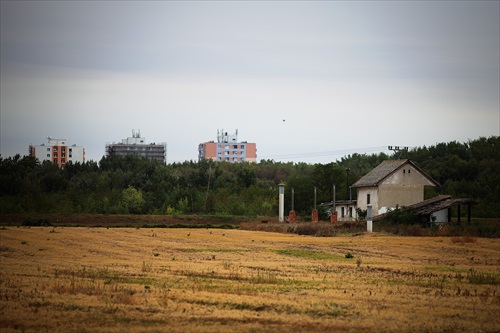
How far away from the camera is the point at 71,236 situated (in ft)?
143

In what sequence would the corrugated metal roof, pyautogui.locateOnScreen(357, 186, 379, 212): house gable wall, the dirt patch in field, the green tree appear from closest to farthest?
the corrugated metal roof
the dirt patch in field
pyautogui.locateOnScreen(357, 186, 379, 212): house gable wall
the green tree

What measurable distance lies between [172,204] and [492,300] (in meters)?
76.7

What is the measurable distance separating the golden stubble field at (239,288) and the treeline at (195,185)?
4859 cm

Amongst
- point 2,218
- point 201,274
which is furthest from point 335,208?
point 201,274

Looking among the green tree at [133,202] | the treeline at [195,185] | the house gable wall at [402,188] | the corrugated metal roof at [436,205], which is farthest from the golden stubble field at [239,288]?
the green tree at [133,202]

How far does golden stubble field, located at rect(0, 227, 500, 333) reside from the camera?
57.2 ft

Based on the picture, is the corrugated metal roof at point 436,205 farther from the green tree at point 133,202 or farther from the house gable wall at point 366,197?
the green tree at point 133,202

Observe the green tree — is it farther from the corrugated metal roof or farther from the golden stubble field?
the golden stubble field

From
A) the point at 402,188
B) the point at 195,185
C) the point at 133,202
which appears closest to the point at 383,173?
the point at 402,188

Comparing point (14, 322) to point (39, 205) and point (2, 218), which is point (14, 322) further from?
point (39, 205)

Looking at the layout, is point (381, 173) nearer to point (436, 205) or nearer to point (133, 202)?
point (436, 205)

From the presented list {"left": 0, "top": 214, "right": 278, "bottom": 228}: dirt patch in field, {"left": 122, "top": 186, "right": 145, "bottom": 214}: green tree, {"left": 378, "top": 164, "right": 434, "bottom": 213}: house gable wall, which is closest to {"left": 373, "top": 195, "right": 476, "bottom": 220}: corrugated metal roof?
{"left": 378, "top": 164, "right": 434, "bottom": 213}: house gable wall

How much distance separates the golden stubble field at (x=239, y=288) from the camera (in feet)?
57.2

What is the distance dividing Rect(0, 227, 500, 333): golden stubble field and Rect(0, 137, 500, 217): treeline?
48589 millimetres
